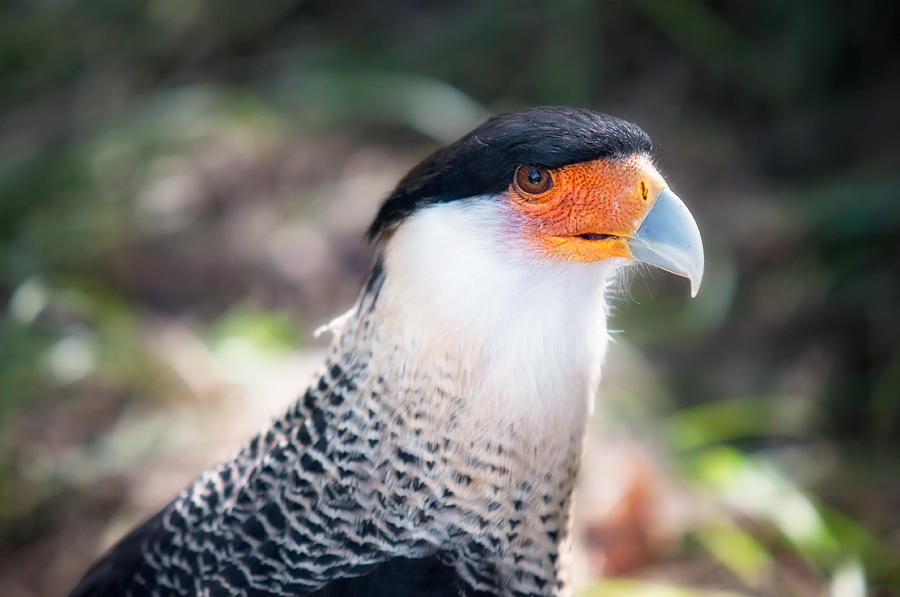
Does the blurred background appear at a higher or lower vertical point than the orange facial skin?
higher

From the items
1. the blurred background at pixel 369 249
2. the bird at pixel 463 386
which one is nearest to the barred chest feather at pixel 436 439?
the bird at pixel 463 386

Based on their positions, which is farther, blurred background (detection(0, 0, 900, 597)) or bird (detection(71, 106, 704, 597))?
blurred background (detection(0, 0, 900, 597))

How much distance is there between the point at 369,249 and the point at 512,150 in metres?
1.91

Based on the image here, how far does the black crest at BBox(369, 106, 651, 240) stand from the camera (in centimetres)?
139

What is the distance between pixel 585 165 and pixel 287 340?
172 centimetres

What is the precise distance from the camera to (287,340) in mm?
2943

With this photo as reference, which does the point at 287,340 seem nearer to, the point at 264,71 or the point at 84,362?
the point at 84,362

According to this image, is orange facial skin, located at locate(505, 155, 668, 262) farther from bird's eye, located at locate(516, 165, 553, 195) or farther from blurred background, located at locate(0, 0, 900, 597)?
blurred background, located at locate(0, 0, 900, 597)

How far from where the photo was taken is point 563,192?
1423 mm

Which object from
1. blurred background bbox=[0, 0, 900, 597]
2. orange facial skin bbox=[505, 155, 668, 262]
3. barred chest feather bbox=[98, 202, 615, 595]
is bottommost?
barred chest feather bbox=[98, 202, 615, 595]

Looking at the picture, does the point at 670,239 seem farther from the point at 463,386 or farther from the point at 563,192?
the point at 463,386

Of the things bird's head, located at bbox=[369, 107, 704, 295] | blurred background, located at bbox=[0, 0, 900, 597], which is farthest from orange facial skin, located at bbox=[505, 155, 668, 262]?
blurred background, located at bbox=[0, 0, 900, 597]

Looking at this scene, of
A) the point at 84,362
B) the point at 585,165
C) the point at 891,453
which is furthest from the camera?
the point at 891,453

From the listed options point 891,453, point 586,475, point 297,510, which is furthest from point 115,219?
point 891,453
